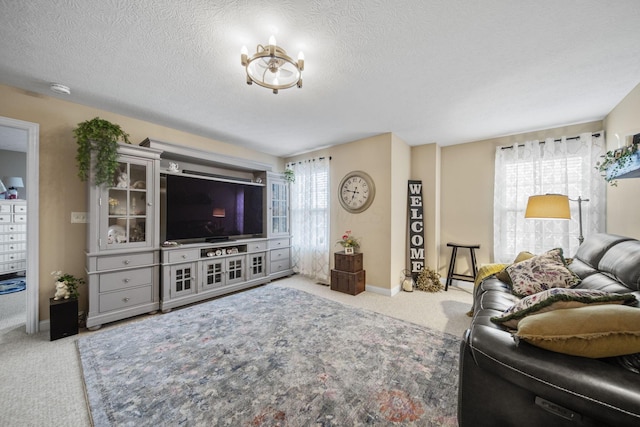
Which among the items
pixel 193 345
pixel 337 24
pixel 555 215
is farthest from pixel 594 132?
pixel 193 345

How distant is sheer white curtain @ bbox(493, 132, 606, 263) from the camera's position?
2.95 metres

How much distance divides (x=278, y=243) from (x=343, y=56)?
327cm

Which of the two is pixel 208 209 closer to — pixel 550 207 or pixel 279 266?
pixel 279 266

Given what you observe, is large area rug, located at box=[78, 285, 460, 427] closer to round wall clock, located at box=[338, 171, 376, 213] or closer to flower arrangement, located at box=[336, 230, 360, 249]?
flower arrangement, located at box=[336, 230, 360, 249]

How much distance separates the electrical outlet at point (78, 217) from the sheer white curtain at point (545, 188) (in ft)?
17.7

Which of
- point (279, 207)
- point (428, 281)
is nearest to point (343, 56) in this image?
point (279, 207)

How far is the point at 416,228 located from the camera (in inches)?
158

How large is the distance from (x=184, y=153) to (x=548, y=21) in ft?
12.3

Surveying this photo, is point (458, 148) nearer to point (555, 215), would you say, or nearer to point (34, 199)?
point (555, 215)

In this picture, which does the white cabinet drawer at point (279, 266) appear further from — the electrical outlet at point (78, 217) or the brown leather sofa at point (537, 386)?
the brown leather sofa at point (537, 386)

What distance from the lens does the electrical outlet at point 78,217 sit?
8.67ft

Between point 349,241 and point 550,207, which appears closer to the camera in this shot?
point 550,207

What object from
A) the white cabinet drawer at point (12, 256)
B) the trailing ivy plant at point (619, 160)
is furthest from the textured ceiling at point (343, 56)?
the white cabinet drawer at point (12, 256)

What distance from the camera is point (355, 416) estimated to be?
139 centimetres
